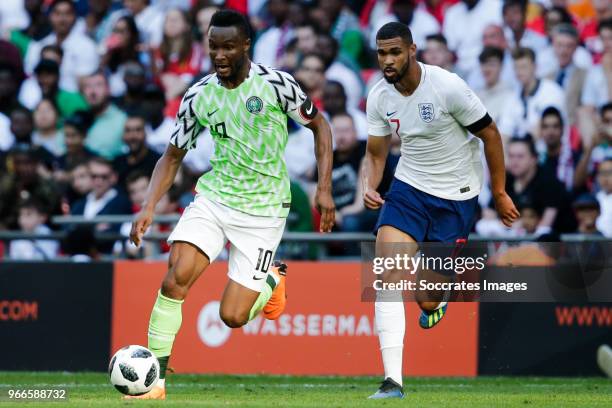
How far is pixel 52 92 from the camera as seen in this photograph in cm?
1748

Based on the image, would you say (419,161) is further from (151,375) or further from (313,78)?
(313,78)

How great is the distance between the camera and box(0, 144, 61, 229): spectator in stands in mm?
15328

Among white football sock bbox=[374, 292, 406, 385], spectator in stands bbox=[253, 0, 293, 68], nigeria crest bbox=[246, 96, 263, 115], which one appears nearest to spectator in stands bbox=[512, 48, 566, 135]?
spectator in stands bbox=[253, 0, 293, 68]

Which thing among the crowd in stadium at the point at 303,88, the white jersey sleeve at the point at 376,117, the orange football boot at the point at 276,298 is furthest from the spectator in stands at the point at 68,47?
the white jersey sleeve at the point at 376,117

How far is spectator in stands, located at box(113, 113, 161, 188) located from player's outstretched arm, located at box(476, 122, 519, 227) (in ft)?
20.7

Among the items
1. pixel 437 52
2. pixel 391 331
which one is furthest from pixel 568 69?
pixel 391 331

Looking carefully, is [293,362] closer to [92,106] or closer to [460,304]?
[460,304]

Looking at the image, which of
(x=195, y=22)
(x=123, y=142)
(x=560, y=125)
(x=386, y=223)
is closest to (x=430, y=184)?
(x=386, y=223)

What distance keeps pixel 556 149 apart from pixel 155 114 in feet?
15.8

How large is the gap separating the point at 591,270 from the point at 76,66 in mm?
7954

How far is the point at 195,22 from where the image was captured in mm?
17859

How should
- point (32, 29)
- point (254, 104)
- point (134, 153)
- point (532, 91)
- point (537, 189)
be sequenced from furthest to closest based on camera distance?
point (32, 29)
point (134, 153)
point (532, 91)
point (537, 189)
point (254, 104)

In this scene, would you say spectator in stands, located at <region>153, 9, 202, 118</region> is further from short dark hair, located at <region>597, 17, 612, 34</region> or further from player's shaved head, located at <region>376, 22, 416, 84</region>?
player's shaved head, located at <region>376, 22, 416, 84</region>

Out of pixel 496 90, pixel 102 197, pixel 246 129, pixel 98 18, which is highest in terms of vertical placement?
pixel 98 18
